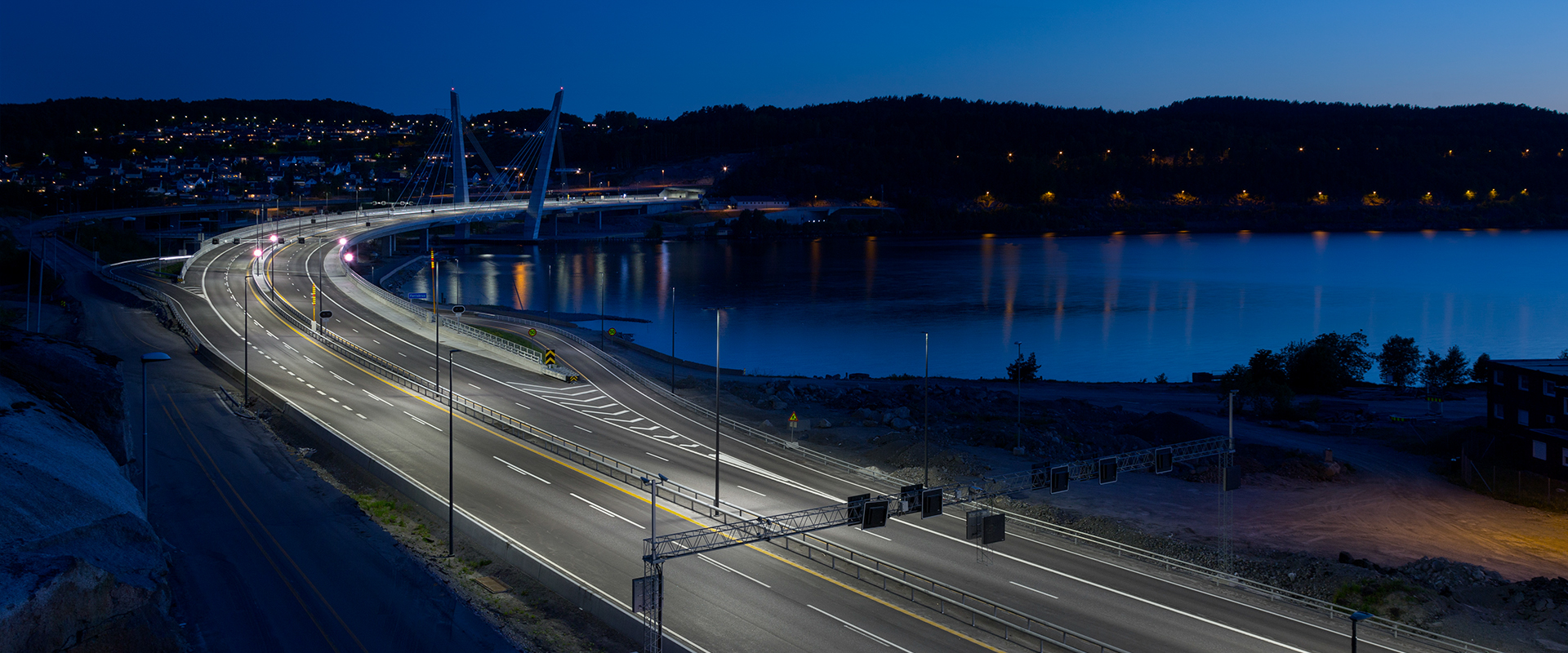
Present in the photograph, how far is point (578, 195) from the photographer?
178m

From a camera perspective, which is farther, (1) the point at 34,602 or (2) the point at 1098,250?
(2) the point at 1098,250

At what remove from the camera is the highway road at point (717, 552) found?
1622 centimetres

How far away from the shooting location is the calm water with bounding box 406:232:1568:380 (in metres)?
64.5

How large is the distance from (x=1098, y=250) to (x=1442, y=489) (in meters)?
119

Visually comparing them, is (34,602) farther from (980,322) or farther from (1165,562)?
(980,322)

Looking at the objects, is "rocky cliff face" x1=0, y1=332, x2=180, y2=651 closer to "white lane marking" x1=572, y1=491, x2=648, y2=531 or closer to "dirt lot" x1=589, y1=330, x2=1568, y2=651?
"white lane marking" x1=572, y1=491, x2=648, y2=531

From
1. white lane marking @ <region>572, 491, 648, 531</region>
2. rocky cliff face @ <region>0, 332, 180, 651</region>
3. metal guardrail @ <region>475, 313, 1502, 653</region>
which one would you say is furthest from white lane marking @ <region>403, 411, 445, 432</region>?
rocky cliff face @ <region>0, 332, 180, 651</region>

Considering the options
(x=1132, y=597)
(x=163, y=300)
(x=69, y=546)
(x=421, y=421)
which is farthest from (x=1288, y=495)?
(x=163, y=300)

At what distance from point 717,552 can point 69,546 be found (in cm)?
1053

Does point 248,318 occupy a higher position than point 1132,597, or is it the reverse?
point 248,318

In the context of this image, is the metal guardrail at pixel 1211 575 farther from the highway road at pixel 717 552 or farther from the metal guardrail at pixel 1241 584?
the highway road at pixel 717 552

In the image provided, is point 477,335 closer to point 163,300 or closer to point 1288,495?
point 163,300

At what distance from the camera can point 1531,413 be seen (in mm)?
27875

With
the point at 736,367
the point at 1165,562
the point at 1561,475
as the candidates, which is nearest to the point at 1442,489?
the point at 1561,475
